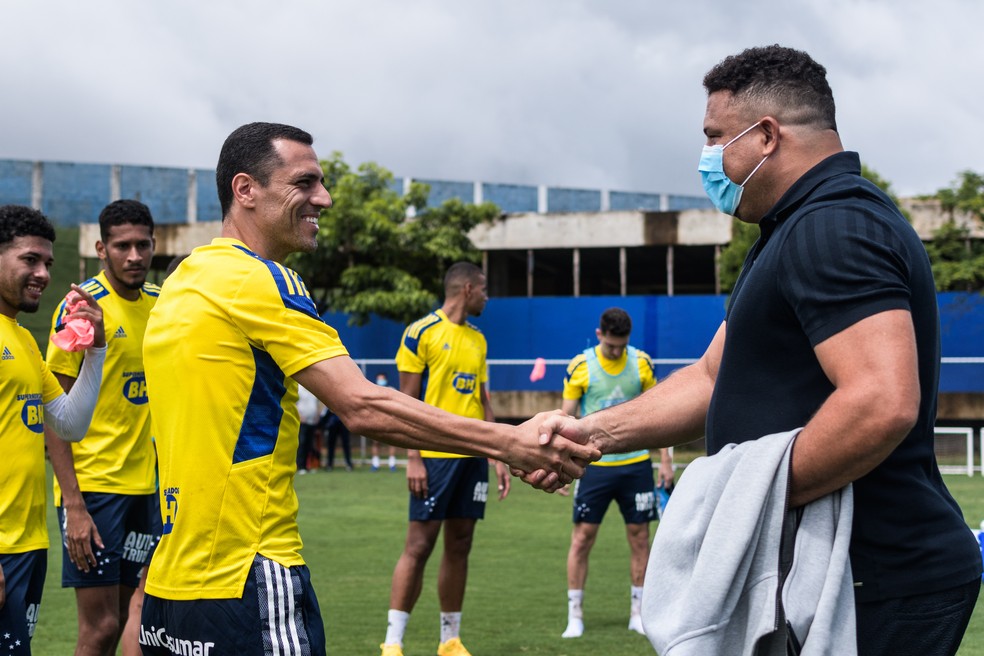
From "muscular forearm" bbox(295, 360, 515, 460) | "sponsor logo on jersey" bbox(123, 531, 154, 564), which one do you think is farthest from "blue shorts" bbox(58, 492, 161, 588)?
"muscular forearm" bbox(295, 360, 515, 460)

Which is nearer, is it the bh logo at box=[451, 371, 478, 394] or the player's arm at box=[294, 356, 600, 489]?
the player's arm at box=[294, 356, 600, 489]

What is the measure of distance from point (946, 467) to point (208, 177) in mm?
28695

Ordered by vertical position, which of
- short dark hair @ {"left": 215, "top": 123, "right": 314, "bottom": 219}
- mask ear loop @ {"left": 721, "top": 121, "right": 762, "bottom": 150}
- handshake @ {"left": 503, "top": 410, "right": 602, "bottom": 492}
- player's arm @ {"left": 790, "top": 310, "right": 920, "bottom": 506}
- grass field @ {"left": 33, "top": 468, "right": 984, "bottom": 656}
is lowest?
grass field @ {"left": 33, "top": 468, "right": 984, "bottom": 656}

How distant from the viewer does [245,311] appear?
11.3 ft

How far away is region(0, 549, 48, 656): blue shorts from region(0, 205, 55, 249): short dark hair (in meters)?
1.50

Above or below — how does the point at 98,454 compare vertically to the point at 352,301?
below

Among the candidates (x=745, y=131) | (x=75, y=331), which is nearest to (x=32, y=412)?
(x=75, y=331)

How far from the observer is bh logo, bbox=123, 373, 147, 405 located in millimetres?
6500

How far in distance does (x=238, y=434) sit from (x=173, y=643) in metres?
0.70

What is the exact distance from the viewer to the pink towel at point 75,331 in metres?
5.48

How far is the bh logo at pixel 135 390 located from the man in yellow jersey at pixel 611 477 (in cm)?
345

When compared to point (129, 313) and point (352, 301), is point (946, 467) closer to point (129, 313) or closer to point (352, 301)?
point (352, 301)

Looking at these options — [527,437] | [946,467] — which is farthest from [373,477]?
[527,437]

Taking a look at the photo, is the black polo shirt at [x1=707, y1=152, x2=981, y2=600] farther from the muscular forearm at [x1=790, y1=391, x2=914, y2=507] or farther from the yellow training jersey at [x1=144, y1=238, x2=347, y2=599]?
the yellow training jersey at [x1=144, y1=238, x2=347, y2=599]
